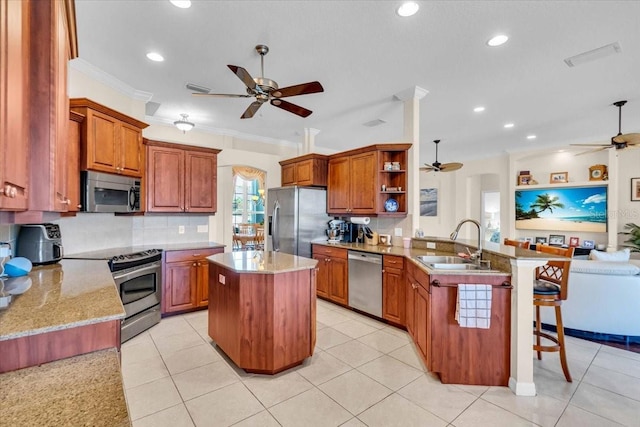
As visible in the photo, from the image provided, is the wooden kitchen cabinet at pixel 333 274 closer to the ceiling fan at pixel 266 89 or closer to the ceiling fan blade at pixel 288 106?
the ceiling fan blade at pixel 288 106

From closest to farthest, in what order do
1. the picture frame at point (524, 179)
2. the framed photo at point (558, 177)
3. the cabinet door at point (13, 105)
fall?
the cabinet door at point (13, 105), the framed photo at point (558, 177), the picture frame at point (524, 179)

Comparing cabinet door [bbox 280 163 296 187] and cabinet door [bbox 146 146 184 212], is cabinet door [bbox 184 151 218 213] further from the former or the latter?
cabinet door [bbox 280 163 296 187]

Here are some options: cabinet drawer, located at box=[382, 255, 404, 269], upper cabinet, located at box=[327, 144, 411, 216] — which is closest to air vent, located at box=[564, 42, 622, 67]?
upper cabinet, located at box=[327, 144, 411, 216]

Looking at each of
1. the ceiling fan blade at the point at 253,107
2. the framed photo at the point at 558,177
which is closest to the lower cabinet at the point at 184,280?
the ceiling fan blade at the point at 253,107

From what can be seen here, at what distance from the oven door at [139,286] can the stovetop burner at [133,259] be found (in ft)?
0.14

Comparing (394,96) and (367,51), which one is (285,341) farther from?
(394,96)

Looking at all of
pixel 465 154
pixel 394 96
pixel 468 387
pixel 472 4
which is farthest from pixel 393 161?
pixel 465 154

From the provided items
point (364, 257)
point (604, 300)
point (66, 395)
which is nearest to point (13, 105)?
point (66, 395)

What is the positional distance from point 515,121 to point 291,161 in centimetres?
399

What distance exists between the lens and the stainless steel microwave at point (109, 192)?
299cm

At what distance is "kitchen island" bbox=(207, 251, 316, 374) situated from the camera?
2469mm

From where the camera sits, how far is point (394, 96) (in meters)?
4.11

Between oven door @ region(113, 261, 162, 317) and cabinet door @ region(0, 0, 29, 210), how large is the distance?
246 centimetres

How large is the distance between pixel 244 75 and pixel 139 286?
2574 mm
